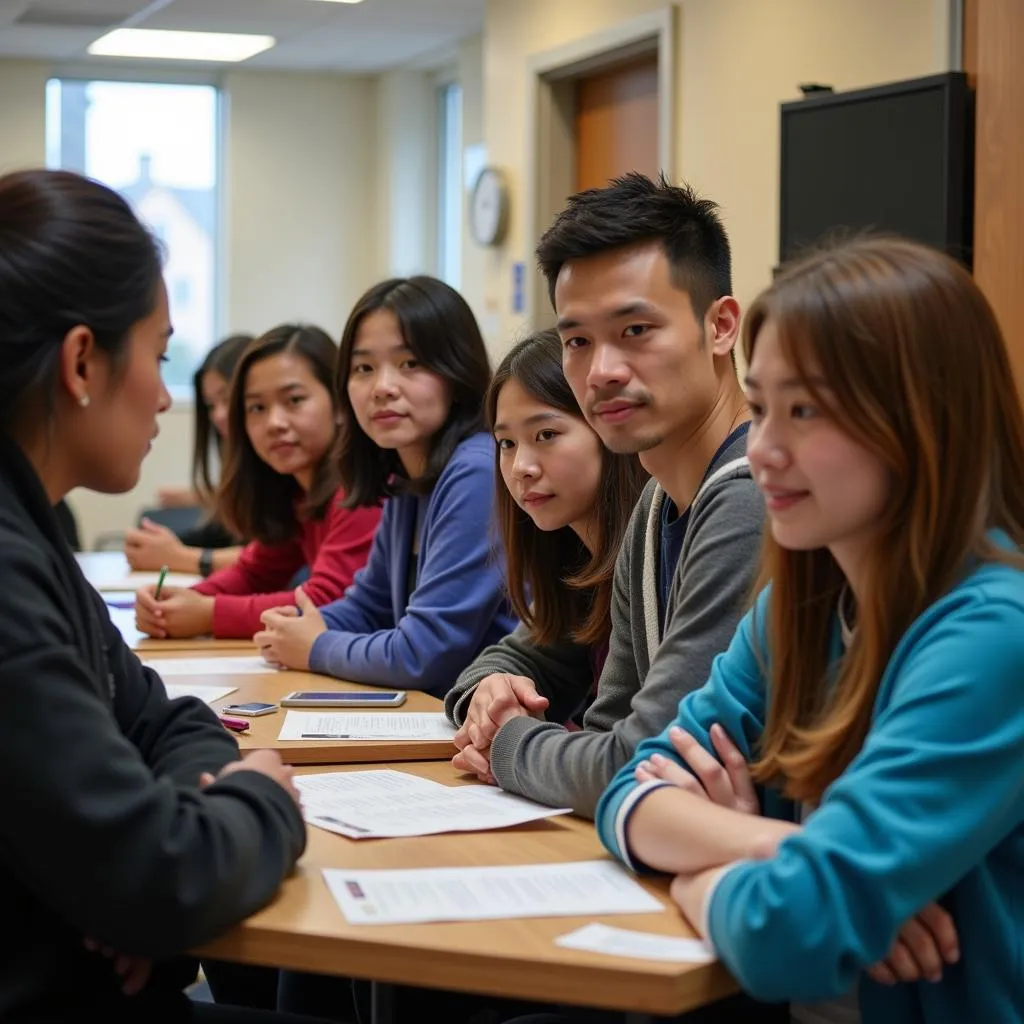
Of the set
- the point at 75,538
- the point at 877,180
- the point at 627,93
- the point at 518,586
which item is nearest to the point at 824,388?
the point at 518,586

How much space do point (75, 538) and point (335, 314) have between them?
4158mm

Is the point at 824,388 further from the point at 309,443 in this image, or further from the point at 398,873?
the point at 309,443

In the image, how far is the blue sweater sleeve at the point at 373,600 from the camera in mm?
Answer: 3127

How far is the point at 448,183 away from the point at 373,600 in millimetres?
6308

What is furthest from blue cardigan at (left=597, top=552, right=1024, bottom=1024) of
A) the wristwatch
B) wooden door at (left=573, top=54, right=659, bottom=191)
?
wooden door at (left=573, top=54, right=659, bottom=191)

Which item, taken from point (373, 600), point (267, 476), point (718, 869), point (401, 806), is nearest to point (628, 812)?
Answer: point (718, 869)

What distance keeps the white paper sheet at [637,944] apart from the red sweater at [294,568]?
6.88ft

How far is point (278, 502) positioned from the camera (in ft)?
12.6

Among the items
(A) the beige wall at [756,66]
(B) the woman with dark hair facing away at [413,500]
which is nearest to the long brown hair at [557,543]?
(B) the woman with dark hair facing away at [413,500]

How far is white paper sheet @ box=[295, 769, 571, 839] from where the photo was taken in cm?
162

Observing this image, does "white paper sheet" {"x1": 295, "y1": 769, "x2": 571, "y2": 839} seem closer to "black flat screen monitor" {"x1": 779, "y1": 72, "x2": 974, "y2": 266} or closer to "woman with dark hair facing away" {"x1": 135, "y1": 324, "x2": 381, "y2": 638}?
"woman with dark hair facing away" {"x1": 135, "y1": 324, "x2": 381, "y2": 638}

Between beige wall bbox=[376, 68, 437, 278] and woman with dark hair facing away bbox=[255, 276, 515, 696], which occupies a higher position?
beige wall bbox=[376, 68, 437, 278]

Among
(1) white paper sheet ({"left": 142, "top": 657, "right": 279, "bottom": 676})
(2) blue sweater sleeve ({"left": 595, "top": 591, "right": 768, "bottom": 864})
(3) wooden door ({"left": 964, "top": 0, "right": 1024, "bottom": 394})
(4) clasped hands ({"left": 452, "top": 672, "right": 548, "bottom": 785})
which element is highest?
(3) wooden door ({"left": 964, "top": 0, "right": 1024, "bottom": 394})

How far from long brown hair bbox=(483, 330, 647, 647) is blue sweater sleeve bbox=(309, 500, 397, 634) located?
2.56ft
